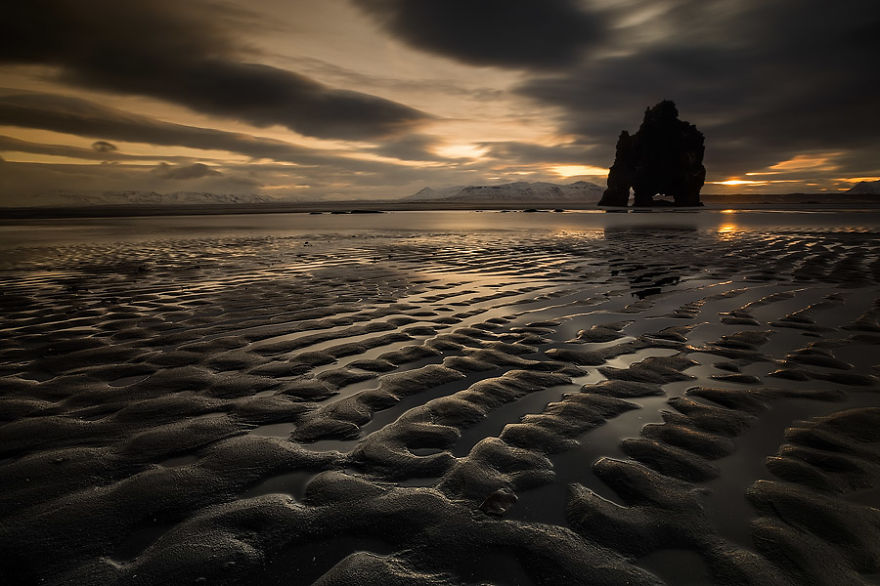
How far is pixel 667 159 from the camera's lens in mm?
109750

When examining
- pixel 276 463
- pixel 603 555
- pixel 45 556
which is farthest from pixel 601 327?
pixel 45 556

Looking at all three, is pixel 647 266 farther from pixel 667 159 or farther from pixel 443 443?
pixel 667 159

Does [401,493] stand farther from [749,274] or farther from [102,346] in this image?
[749,274]

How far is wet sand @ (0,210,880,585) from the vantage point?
82.3 inches

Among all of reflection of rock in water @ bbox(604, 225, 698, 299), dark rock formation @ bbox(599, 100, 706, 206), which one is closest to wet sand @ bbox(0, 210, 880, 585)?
reflection of rock in water @ bbox(604, 225, 698, 299)

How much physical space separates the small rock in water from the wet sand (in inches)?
0.5

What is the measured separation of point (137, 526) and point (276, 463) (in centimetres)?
82

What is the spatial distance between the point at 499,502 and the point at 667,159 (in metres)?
129

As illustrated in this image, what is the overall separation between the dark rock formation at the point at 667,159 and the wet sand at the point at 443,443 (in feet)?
391

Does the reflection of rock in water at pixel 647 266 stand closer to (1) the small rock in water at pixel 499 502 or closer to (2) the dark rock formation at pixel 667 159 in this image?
(1) the small rock in water at pixel 499 502

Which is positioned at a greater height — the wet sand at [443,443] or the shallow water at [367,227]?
the shallow water at [367,227]

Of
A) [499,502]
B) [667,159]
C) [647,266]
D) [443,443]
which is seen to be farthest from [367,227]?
[667,159]

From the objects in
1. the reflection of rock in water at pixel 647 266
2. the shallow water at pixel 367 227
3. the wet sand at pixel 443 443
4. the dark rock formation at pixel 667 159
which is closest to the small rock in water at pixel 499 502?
the wet sand at pixel 443 443

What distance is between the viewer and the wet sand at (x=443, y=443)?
2.09 metres
